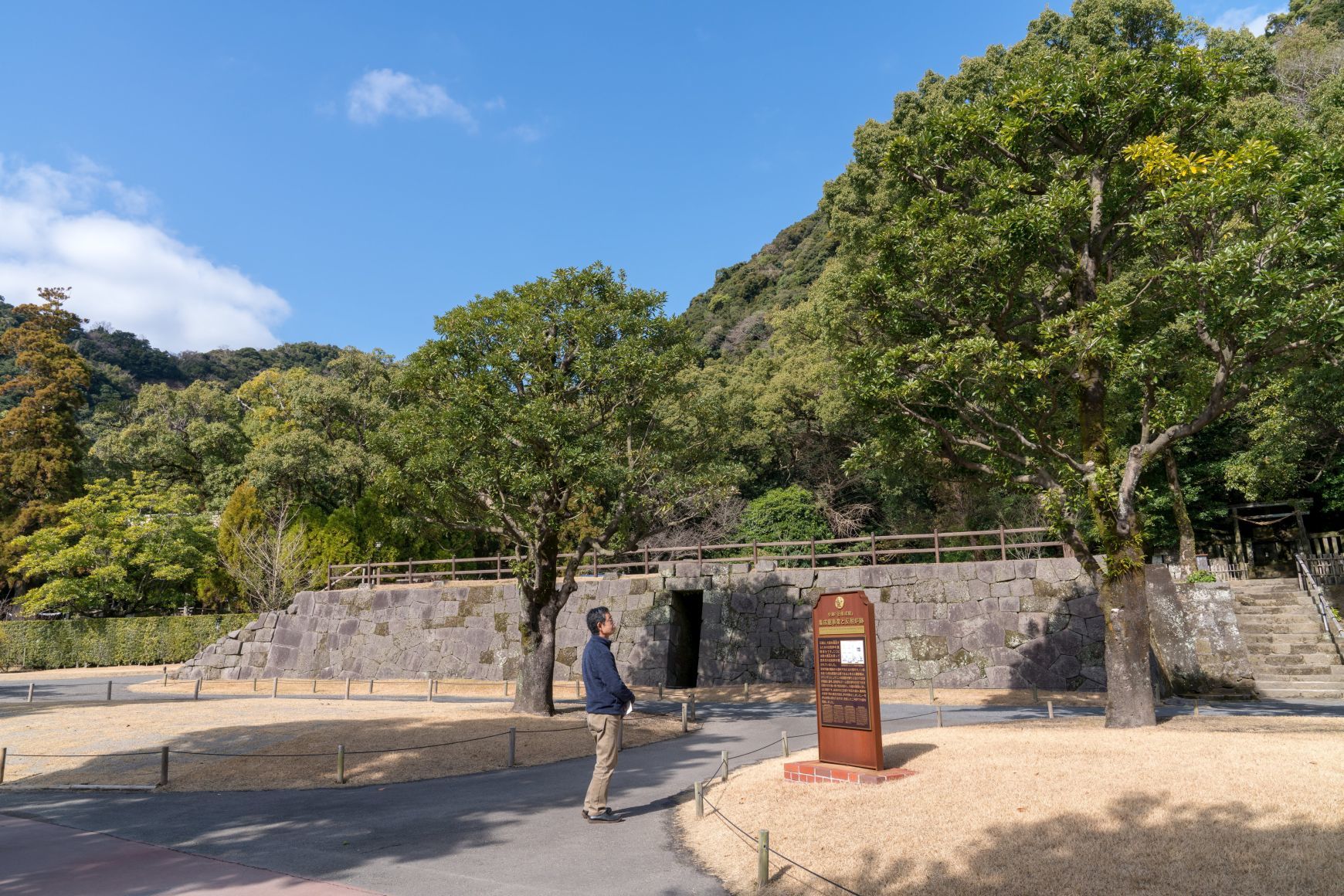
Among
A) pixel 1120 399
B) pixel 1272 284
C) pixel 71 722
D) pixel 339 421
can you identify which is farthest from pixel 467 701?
pixel 339 421

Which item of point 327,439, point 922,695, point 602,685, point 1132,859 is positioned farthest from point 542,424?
point 327,439

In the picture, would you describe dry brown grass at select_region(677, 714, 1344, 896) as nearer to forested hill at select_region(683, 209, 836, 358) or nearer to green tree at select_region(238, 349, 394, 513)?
green tree at select_region(238, 349, 394, 513)

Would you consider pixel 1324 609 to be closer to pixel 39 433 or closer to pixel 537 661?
pixel 537 661

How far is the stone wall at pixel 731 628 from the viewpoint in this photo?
1989 centimetres

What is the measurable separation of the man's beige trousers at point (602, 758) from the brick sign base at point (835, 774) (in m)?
2.04

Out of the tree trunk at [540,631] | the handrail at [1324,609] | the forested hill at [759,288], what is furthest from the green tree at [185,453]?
the handrail at [1324,609]

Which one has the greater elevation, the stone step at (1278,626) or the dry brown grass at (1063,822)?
the stone step at (1278,626)

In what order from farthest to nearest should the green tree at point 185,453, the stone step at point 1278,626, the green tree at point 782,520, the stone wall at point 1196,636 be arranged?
the green tree at point 185,453 → the green tree at point 782,520 → the stone step at point 1278,626 → the stone wall at point 1196,636

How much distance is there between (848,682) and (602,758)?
2.68 meters

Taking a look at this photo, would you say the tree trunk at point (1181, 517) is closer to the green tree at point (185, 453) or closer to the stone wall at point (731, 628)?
the stone wall at point (731, 628)

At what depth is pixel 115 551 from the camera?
3312cm

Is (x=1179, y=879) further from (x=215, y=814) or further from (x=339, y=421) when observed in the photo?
(x=339, y=421)

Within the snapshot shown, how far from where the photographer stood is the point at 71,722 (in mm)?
14812

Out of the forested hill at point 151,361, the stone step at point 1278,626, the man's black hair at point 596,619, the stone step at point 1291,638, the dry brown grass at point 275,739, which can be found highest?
the forested hill at point 151,361
